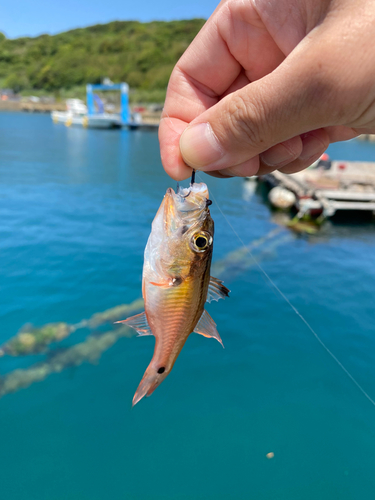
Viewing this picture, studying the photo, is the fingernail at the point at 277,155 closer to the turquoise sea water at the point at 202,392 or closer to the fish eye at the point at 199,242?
the fish eye at the point at 199,242

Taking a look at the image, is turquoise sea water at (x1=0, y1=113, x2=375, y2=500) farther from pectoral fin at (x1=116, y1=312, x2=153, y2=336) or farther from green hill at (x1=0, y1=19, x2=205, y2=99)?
green hill at (x1=0, y1=19, x2=205, y2=99)

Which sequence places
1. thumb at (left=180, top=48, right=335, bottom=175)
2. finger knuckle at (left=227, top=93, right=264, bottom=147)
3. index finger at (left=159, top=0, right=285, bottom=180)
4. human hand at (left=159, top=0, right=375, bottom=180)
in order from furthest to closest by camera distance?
index finger at (left=159, top=0, right=285, bottom=180)
finger knuckle at (left=227, top=93, right=264, bottom=147)
thumb at (left=180, top=48, right=335, bottom=175)
human hand at (left=159, top=0, right=375, bottom=180)

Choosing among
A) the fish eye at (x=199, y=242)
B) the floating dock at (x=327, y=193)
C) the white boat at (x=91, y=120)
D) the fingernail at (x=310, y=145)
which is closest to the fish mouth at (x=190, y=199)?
the fish eye at (x=199, y=242)

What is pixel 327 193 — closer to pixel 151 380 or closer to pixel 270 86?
pixel 270 86

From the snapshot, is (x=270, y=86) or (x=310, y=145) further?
(x=310, y=145)

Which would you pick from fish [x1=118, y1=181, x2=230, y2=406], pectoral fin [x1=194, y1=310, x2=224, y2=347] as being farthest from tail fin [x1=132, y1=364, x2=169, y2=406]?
pectoral fin [x1=194, y1=310, x2=224, y2=347]

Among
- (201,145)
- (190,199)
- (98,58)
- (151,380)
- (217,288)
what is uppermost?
(98,58)

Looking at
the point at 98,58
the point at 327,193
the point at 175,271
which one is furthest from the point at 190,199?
the point at 98,58
